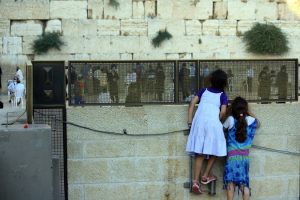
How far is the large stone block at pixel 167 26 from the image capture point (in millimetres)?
22203

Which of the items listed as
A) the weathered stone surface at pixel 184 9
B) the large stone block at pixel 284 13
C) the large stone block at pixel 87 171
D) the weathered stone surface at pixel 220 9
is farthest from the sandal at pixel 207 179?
the large stone block at pixel 284 13

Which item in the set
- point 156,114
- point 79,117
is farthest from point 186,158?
point 79,117

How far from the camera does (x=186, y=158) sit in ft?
18.9

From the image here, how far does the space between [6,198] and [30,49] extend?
682 inches

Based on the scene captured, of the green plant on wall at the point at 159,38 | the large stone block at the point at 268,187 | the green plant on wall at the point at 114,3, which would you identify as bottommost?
the large stone block at the point at 268,187

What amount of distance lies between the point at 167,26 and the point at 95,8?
3014 mm

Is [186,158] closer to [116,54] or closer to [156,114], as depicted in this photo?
[156,114]

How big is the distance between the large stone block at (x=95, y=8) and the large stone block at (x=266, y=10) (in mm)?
6682

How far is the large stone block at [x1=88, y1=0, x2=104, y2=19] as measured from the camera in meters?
21.9

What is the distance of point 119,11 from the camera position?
22.1m

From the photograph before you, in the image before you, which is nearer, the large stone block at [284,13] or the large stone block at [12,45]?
the large stone block at [12,45]

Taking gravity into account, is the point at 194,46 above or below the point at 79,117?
above

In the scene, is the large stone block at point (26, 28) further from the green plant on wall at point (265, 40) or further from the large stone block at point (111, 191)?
the large stone block at point (111, 191)

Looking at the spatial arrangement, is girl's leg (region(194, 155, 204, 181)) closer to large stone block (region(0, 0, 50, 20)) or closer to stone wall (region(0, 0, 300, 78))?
stone wall (region(0, 0, 300, 78))
